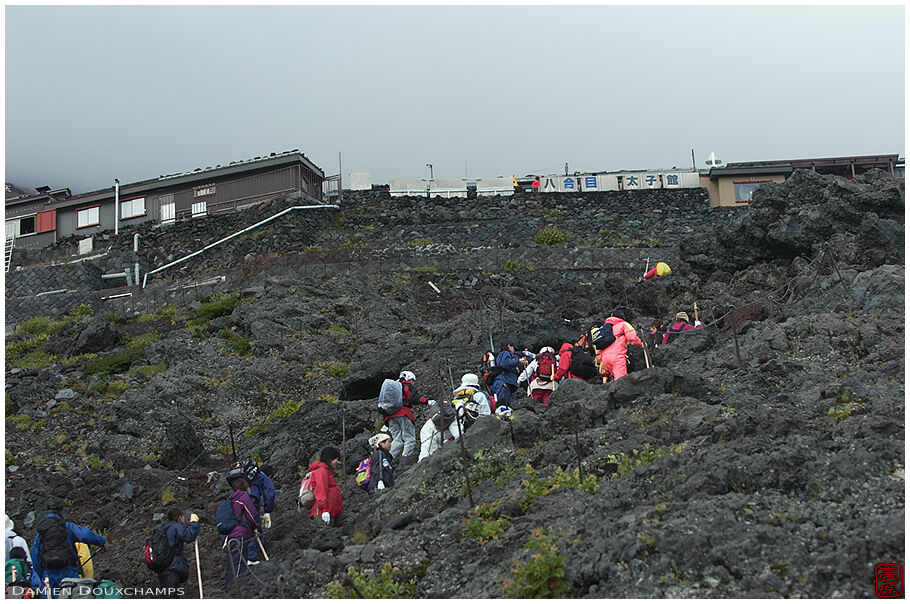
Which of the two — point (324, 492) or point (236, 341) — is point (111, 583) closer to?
point (324, 492)

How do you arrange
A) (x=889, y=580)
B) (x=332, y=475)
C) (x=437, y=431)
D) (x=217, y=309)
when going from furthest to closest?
(x=217, y=309)
(x=437, y=431)
(x=332, y=475)
(x=889, y=580)

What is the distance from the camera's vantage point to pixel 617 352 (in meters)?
12.9

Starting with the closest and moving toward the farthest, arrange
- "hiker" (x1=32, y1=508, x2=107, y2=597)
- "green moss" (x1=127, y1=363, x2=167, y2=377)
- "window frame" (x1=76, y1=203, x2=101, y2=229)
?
"hiker" (x1=32, y1=508, x2=107, y2=597) < "green moss" (x1=127, y1=363, x2=167, y2=377) < "window frame" (x1=76, y1=203, x2=101, y2=229)

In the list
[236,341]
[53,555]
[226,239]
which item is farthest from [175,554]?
[226,239]

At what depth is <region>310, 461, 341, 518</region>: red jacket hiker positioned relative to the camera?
10.4 metres

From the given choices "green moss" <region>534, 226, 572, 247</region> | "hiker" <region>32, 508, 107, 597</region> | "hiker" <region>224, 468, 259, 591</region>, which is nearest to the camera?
"hiker" <region>32, 508, 107, 597</region>

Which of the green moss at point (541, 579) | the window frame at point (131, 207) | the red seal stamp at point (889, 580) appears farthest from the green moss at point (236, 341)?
the red seal stamp at point (889, 580)

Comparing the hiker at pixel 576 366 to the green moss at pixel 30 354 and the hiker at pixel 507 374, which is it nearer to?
the hiker at pixel 507 374

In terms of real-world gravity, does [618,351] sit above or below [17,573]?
above

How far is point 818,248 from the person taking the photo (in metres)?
22.2

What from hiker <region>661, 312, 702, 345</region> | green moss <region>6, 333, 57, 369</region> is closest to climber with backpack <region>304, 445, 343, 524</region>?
hiker <region>661, 312, 702, 345</region>

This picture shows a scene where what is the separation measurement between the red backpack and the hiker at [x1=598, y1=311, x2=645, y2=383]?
2.39 feet

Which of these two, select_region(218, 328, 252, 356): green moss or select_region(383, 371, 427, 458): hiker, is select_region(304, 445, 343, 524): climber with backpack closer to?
select_region(383, 371, 427, 458): hiker

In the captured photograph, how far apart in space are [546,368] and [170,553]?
626 centimetres
